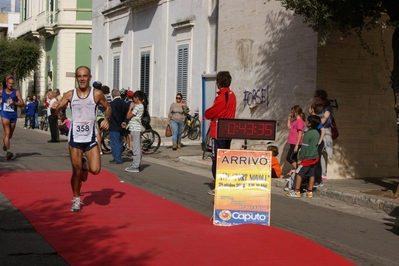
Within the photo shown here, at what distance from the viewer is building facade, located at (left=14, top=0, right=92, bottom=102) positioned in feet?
139

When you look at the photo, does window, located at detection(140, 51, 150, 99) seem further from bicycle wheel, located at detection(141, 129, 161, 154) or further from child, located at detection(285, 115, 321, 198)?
child, located at detection(285, 115, 321, 198)

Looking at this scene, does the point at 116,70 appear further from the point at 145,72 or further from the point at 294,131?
the point at 294,131

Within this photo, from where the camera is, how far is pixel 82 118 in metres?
9.66

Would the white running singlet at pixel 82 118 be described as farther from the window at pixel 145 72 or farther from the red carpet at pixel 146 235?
the window at pixel 145 72

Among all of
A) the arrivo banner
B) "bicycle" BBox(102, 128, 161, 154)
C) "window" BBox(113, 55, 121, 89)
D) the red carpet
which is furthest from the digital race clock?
"window" BBox(113, 55, 121, 89)

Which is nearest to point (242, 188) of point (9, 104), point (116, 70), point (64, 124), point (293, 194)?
point (293, 194)

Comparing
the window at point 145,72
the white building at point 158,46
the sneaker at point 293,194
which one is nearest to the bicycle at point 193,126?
the white building at point 158,46

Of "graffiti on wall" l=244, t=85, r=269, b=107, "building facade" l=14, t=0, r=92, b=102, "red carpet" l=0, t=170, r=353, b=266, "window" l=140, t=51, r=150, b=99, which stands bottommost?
"red carpet" l=0, t=170, r=353, b=266

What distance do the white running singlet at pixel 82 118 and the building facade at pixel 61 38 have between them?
104 ft

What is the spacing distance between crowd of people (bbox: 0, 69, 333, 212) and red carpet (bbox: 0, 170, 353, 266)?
0.74 metres

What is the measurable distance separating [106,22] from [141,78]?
5.97 meters

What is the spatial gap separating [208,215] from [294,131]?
462cm

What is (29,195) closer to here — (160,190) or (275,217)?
(160,190)

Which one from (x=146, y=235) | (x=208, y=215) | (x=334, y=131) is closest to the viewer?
(x=146, y=235)
